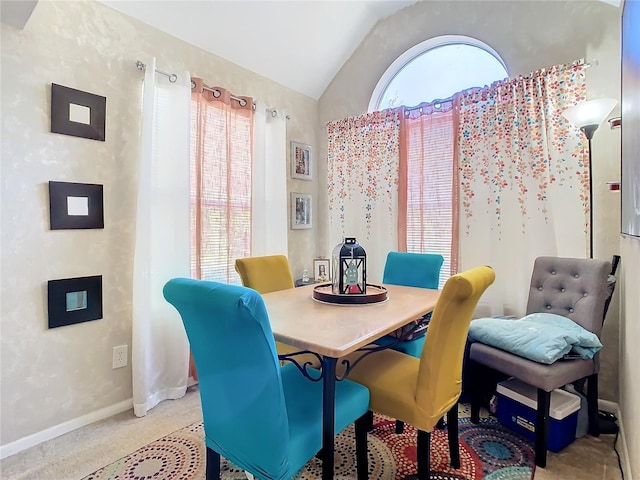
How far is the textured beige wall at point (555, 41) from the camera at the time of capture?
7.33ft

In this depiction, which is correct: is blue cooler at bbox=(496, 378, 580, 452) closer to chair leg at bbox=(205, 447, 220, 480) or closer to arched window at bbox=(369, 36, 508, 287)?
arched window at bbox=(369, 36, 508, 287)

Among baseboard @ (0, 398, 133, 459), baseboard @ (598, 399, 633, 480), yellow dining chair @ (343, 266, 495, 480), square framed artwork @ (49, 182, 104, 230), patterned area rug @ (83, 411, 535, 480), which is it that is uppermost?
square framed artwork @ (49, 182, 104, 230)

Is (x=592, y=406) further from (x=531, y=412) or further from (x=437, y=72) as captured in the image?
(x=437, y=72)

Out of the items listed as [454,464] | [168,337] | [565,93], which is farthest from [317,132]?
[454,464]

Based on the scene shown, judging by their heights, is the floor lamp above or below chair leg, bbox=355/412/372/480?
above

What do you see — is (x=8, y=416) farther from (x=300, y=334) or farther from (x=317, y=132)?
(x=317, y=132)

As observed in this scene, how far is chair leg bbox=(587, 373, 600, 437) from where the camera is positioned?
201 centimetres

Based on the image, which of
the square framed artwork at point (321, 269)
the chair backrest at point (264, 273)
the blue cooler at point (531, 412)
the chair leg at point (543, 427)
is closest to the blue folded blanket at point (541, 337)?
the chair leg at point (543, 427)

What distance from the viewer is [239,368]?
1.17 m

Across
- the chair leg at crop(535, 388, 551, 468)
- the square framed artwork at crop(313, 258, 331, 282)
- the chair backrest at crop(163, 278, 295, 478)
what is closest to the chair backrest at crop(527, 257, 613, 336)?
the chair leg at crop(535, 388, 551, 468)

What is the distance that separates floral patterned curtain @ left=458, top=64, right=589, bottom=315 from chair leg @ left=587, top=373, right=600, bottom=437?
0.63 meters

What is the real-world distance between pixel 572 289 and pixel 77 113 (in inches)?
120

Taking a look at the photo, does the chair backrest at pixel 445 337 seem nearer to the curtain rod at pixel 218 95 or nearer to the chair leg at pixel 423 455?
the chair leg at pixel 423 455

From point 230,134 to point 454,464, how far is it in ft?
8.50
